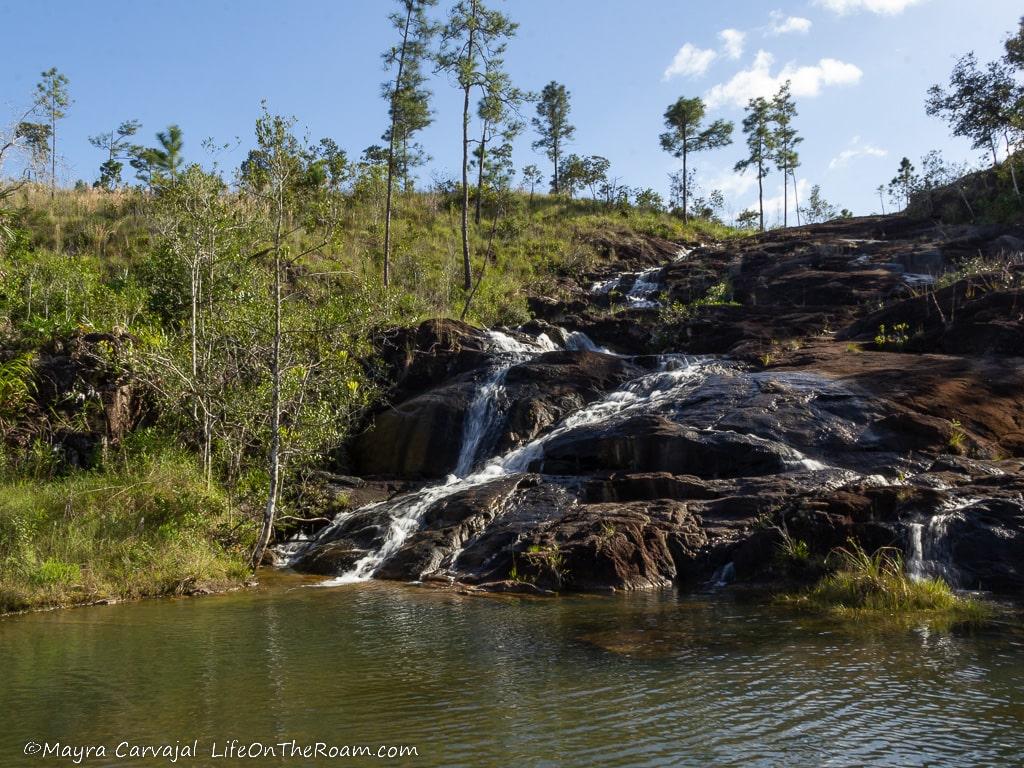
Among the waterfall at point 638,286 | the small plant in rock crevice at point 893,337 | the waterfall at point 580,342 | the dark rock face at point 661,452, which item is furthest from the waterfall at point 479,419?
the waterfall at point 638,286

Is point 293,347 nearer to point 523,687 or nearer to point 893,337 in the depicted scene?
point 523,687

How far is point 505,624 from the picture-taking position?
9.16m

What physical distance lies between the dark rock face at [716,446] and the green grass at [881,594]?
59cm

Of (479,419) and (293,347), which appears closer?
(293,347)

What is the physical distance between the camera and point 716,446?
14805mm

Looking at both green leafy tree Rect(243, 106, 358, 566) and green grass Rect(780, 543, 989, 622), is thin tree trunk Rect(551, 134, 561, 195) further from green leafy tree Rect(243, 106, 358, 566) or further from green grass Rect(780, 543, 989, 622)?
green grass Rect(780, 543, 989, 622)

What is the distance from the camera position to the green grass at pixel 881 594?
30.0 feet

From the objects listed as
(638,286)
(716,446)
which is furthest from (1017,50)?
(716,446)

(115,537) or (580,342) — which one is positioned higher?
(580,342)

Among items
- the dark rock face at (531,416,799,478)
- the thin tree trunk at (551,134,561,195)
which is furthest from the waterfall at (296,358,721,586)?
the thin tree trunk at (551,134,561,195)

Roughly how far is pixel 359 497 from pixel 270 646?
29.0ft

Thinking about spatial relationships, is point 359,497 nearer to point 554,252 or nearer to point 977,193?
point 554,252

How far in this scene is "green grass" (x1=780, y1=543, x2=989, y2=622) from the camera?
9.15m

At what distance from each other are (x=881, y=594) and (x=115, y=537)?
1064 centimetres
